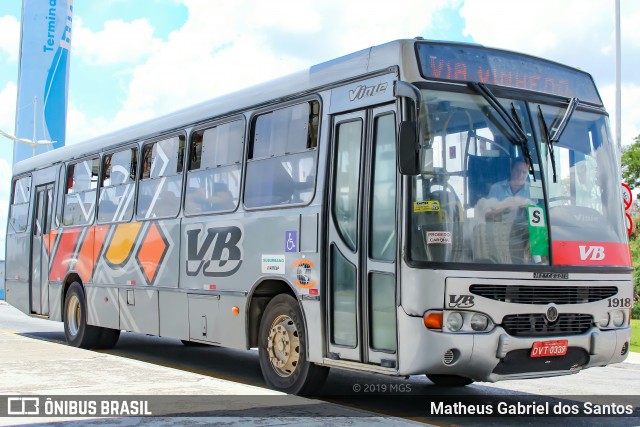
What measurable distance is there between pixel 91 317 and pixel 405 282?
790cm

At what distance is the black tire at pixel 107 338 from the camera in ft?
47.1

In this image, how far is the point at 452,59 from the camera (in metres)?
8.12

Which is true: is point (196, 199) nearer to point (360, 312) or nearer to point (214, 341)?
point (214, 341)

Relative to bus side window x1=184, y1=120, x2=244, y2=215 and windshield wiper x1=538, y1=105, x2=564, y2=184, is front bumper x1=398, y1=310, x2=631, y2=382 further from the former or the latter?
bus side window x1=184, y1=120, x2=244, y2=215

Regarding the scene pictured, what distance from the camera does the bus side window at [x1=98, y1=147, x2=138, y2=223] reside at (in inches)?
511

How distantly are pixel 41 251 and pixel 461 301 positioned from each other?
10702 millimetres

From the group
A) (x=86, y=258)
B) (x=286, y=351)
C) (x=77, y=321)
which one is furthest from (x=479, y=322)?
(x=77, y=321)

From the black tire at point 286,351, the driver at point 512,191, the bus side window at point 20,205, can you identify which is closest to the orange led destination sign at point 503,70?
the driver at point 512,191

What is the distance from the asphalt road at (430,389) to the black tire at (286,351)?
1.02 ft

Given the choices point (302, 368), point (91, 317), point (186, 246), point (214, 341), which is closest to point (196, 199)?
point (186, 246)

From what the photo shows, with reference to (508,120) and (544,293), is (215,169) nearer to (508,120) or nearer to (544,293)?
(508,120)

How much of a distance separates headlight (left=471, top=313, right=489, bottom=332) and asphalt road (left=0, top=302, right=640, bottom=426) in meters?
0.96

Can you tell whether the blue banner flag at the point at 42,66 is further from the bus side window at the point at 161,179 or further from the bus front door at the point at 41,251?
the bus side window at the point at 161,179
